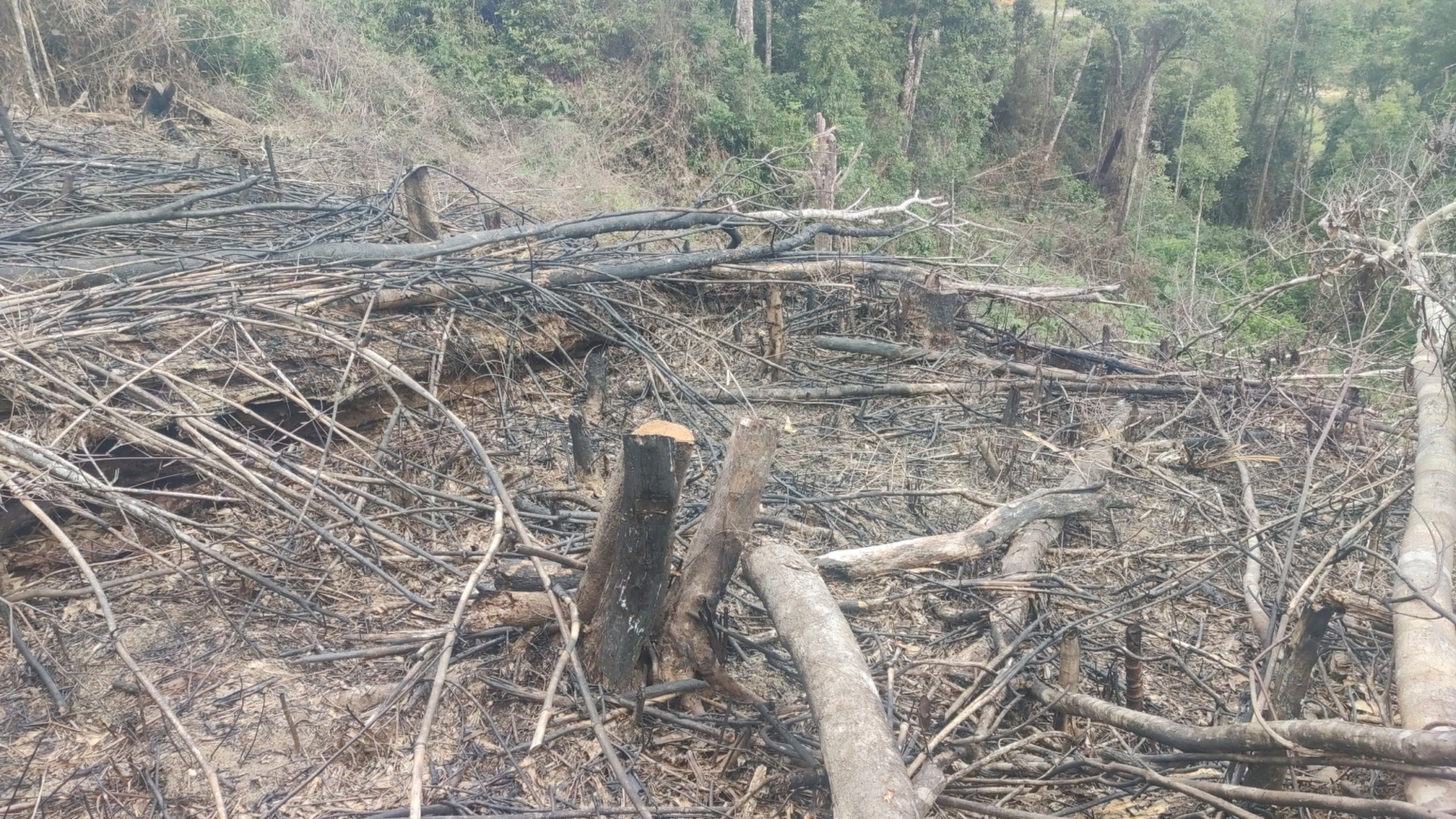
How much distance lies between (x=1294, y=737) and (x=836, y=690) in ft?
3.37

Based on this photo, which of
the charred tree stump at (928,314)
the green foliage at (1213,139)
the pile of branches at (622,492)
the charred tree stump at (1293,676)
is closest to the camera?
the charred tree stump at (1293,676)

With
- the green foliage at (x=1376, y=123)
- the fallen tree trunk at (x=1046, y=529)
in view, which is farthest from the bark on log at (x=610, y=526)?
the green foliage at (x=1376, y=123)

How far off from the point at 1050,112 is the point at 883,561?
78.9 feet

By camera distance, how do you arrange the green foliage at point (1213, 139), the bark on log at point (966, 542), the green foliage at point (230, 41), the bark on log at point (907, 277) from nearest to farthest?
the bark on log at point (966, 542) → the bark on log at point (907, 277) → the green foliage at point (230, 41) → the green foliage at point (1213, 139)

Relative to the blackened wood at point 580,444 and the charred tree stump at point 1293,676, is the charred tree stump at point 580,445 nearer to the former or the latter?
the blackened wood at point 580,444

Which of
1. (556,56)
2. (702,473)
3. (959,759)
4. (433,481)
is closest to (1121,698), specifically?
(959,759)

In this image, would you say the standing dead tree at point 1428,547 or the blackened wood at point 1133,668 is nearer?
the standing dead tree at point 1428,547

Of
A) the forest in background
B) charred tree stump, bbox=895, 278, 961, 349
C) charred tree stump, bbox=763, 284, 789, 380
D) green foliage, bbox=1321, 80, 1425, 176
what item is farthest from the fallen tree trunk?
green foliage, bbox=1321, 80, 1425, 176

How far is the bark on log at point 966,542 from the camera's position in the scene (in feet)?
9.96

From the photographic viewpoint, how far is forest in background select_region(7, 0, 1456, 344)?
1182cm

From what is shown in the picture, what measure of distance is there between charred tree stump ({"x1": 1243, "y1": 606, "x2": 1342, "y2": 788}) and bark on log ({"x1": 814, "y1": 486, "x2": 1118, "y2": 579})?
45.3 inches

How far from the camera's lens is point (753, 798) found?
254 centimetres

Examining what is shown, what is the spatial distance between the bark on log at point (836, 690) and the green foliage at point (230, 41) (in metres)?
12.3

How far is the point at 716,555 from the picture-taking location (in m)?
2.65
